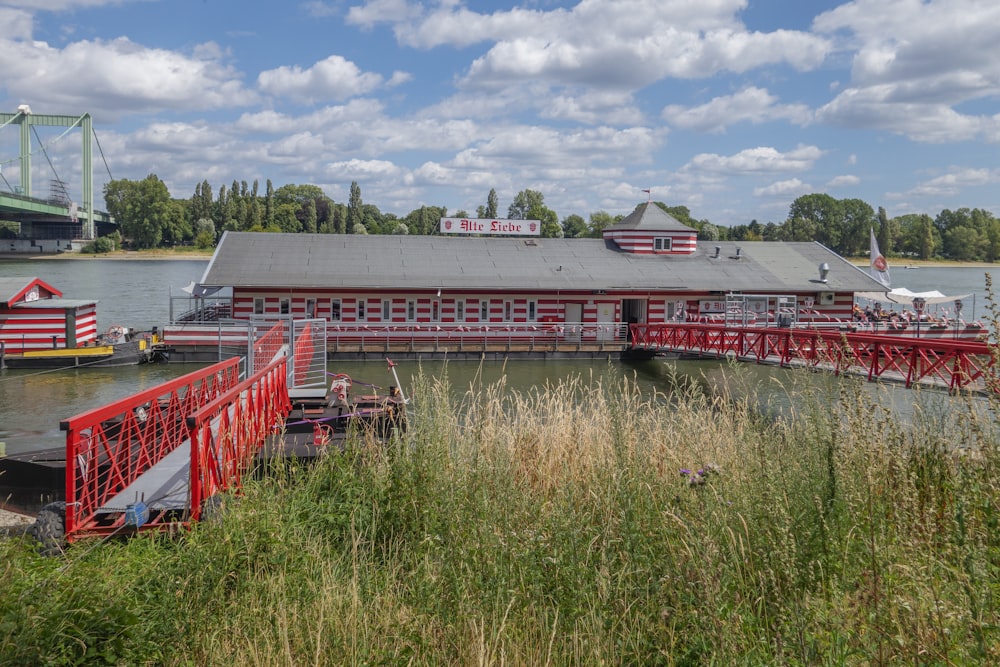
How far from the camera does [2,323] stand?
86.1 feet

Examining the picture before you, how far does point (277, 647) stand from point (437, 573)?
1055mm

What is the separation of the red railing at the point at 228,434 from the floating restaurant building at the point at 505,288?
60.7ft

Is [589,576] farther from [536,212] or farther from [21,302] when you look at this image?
[536,212]

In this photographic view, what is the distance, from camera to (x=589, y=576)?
489 centimetres

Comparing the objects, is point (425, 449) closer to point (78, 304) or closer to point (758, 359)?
point (758, 359)

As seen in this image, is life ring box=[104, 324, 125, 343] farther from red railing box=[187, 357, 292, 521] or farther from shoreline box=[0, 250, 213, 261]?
shoreline box=[0, 250, 213, 261]

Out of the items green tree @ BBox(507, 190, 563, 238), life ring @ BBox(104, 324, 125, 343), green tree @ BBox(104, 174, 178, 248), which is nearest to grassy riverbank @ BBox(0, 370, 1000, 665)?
life ring @ BBox(104, 324, 125, 343)

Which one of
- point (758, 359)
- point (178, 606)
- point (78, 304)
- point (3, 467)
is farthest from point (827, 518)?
point (78, 304)

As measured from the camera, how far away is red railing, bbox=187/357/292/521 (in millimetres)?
6734

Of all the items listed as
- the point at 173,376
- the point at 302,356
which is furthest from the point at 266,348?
the point at 173,376

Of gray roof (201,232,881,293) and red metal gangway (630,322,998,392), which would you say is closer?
red metal gangway (630,322,998,392)

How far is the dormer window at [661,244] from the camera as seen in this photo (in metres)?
39.1

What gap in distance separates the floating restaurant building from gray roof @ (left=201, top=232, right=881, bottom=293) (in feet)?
0.26

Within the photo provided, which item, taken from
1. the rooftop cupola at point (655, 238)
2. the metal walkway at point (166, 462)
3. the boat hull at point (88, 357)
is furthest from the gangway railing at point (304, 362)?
the rooftop cupola at point (655, 238)
